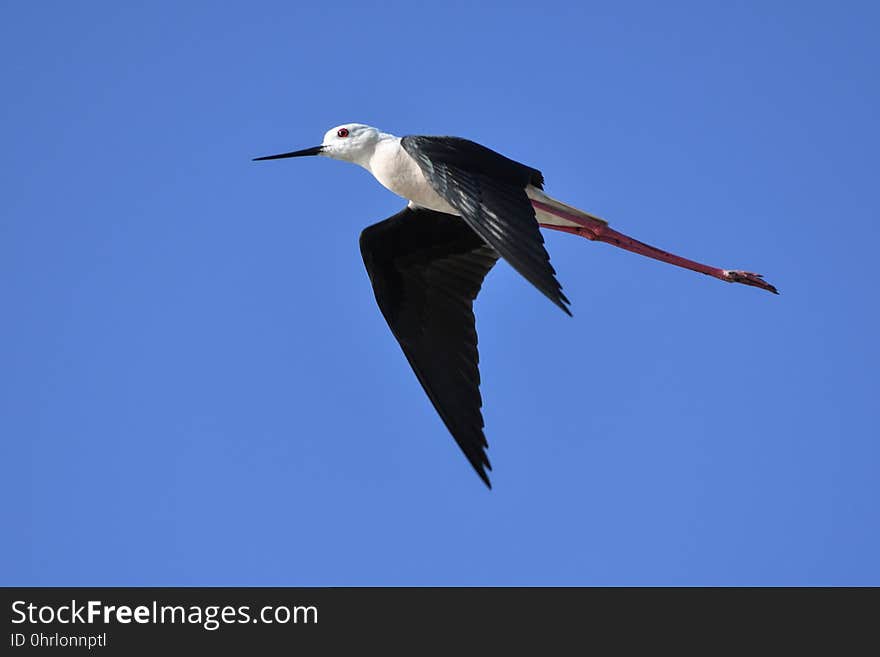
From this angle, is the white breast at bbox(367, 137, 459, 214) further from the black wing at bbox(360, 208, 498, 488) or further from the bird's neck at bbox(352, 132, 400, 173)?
the black wing at bbox(360, 208, 498, 488)

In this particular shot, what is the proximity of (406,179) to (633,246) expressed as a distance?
2.29m

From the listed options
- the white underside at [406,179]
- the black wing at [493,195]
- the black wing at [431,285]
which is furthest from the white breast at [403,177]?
the black wing at [431,285]

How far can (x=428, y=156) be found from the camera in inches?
432

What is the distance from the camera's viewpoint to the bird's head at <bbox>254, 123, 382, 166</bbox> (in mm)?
12195

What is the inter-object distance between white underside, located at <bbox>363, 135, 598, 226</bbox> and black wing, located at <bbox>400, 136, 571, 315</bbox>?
6.6 inches

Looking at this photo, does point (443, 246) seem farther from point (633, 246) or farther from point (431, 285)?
point (633, 246)

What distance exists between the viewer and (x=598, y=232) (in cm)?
1262

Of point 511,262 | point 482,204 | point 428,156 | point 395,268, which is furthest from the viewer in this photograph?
point 395,268

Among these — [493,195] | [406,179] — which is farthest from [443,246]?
[493,195]

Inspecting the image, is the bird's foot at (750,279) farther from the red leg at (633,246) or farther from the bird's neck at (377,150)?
the bird's neck at (377,150)

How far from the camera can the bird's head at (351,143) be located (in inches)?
480
